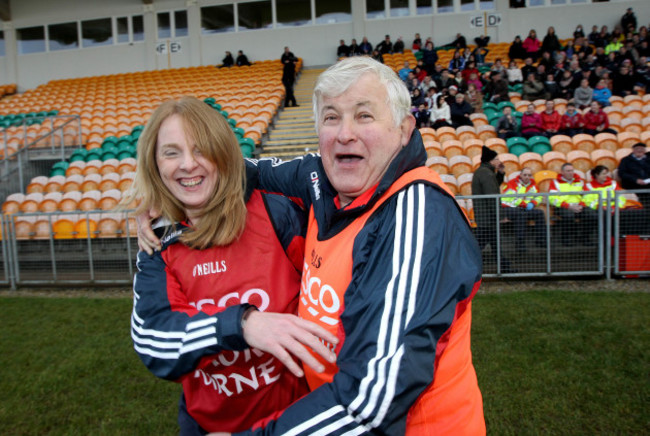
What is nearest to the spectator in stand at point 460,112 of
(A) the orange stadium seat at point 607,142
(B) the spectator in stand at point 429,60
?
(A) the orange stadium seat at point 607,142

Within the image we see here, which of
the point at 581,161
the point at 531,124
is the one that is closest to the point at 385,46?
the point at 531,124

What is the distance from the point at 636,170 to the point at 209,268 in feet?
24.2

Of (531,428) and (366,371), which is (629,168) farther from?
(366,371)

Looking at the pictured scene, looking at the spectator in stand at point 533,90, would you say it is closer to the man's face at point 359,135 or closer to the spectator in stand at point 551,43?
the spectator in stand at point 551,43

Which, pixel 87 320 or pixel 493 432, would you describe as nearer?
pixel 493 432

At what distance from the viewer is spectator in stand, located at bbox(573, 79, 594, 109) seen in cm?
1062

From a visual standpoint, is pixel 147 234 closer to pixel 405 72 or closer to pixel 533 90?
pixel 533 90

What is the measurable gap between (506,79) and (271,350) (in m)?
12.3

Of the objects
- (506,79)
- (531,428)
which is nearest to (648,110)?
(506,79)

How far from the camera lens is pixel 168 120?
152 cm

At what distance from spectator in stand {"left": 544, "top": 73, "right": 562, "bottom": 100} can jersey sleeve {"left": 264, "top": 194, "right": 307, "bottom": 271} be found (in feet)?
38.8

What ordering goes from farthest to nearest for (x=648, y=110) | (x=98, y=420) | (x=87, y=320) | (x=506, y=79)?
(x=506, y=79), (x=648, y=110), (x=87, y=320), (x=98, y=420)

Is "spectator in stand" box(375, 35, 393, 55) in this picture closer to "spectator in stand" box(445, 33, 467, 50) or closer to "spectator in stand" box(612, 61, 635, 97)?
"spectator in stand" box(445, 33, 467, 50)

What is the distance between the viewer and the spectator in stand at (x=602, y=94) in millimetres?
10906
